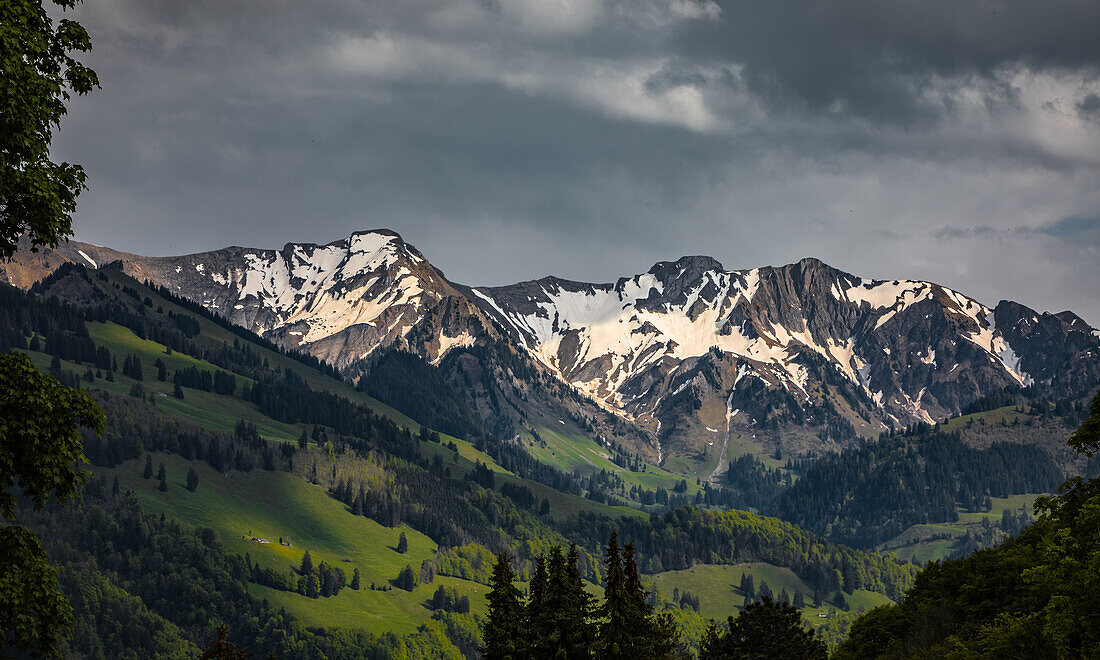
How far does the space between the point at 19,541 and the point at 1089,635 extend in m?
40.9

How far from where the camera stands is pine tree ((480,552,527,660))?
72.6 metres

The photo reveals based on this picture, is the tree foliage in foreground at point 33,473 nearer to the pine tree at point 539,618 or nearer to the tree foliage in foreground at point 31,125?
the tree foliage in foreground at point 31,125

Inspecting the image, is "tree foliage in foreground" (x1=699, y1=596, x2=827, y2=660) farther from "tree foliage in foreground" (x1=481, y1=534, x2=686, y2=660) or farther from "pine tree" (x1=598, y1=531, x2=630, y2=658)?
"pine tree" (x1=598, y1=531, x2=630, y2=658)

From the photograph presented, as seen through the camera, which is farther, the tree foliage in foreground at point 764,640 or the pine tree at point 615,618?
the tree foliage in foreground at point 764,640

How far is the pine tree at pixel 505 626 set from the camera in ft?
238

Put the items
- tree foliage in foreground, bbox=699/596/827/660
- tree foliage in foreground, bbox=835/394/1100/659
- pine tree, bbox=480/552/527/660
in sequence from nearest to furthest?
tree foliage in foreground, bbox=835/394/1100/659 < pine tree, bbox=480/552/527/660 < tree foliage in foreground, bbox=699/596/827/660

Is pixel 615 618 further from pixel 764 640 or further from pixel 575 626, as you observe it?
pixel 764 640

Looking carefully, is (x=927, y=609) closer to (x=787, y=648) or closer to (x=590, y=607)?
(x=787, y=648)

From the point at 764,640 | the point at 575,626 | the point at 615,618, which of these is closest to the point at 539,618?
the point at 575,626

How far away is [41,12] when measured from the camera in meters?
27.6

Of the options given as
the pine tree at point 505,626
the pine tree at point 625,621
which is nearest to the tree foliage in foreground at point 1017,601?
the pine tree at point 625,621

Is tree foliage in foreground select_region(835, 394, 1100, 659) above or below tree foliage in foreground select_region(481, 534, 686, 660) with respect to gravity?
above

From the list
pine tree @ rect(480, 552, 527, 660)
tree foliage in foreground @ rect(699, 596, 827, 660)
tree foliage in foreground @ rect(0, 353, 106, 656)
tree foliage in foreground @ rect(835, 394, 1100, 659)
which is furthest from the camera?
tree foliage in foreground @ rect(699, 596, 827, 660)

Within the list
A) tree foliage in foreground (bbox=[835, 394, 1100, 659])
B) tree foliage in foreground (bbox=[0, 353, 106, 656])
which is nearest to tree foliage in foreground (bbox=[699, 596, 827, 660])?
tree foliage in foreground (bbox=[835, 394, 1100, 659])
